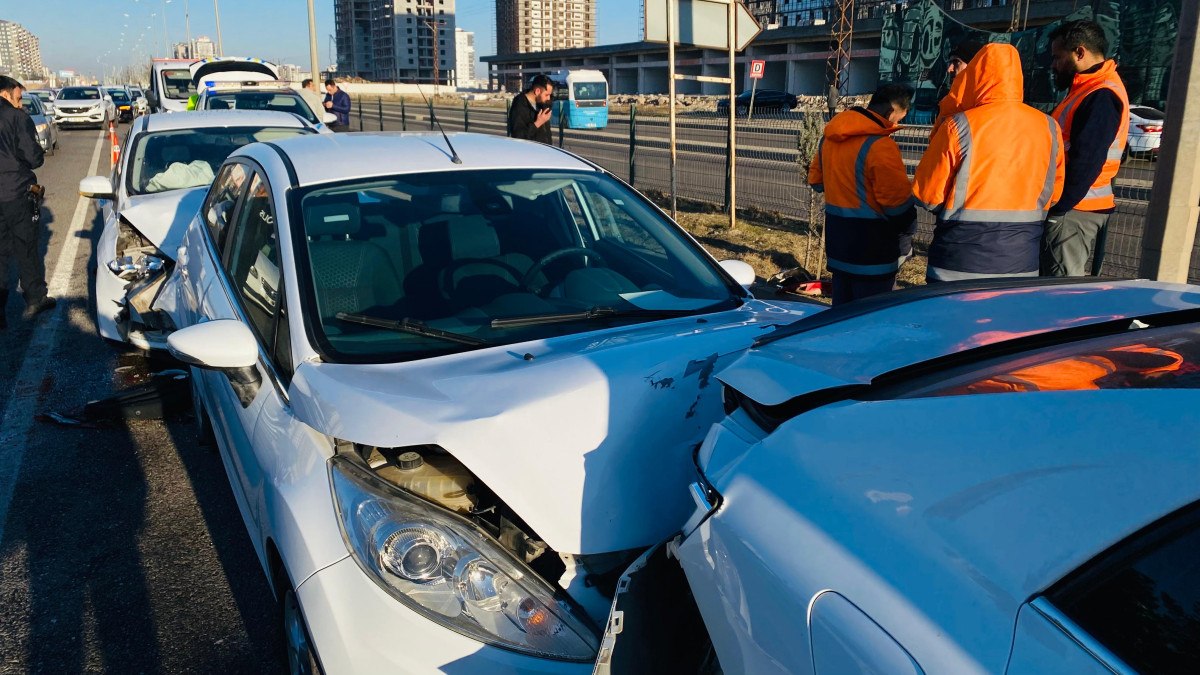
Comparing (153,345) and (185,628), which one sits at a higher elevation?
(153,345)

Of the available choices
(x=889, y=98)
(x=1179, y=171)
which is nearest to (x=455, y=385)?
(x=889, y=98)

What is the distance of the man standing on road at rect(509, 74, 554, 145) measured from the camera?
31.8 ft

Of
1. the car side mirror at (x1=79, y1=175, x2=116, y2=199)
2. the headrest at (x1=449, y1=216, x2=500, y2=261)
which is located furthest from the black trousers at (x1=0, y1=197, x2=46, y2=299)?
the headrest at (x1=449, y1=216, x2=500, y2=261)

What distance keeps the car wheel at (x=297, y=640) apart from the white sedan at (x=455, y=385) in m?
0.01

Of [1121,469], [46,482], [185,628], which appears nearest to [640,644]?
[1121,469]

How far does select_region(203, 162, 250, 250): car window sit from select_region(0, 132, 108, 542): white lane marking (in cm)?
157

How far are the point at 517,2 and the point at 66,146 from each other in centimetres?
13645

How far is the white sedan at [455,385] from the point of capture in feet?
6.50

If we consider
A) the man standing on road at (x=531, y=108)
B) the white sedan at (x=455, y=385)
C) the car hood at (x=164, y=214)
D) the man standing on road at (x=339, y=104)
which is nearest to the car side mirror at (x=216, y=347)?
the white sedan at (x=455, y=385)

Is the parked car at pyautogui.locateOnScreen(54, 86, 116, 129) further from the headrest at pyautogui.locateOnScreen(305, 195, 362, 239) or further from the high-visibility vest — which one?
the high-visibility vest

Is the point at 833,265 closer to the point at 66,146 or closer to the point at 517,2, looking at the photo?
the point at 66,146

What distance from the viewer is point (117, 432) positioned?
194 inches

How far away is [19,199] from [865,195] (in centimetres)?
659

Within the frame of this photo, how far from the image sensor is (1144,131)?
15.4 meters
